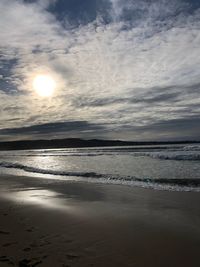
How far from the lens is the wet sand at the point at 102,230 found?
5203 millimetres

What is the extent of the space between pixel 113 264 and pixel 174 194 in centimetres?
657

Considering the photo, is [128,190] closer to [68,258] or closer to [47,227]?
[47,227]

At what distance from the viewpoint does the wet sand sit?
17.1 feet

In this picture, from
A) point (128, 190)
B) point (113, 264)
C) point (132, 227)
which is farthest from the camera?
point (128, 190)

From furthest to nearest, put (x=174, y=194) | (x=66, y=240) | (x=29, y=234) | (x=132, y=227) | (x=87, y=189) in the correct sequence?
1. (x=87, y=189)
2. (x=174, y=194)
3. (x=132, y=227)
4. (x=29, y=234)
5. (x=66, y=240)

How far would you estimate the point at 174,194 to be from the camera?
11.2 metres

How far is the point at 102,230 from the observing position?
22.4 feet

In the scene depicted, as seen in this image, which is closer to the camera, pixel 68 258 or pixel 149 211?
pixel 68 258

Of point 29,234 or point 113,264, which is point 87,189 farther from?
point 113,264

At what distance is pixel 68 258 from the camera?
17.1ft

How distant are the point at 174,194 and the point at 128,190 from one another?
182 centimetres

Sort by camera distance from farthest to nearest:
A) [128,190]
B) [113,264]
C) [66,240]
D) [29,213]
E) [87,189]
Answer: [87,189]
[128,190]
[29,213]
[66,240]
[113,264]

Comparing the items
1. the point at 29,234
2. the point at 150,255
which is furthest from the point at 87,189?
the point at 150,255

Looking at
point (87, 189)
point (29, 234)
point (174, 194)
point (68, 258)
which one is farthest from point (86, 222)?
point (87, 189)
